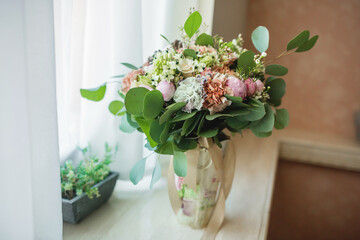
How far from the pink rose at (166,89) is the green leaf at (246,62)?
0.61 ft

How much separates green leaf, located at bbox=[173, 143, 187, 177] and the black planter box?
28 cm

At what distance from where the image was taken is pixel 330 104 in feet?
6.70

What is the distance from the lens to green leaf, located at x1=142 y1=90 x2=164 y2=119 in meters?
0.63

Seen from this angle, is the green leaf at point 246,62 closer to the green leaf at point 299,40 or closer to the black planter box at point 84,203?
the green leaf at point 299,40

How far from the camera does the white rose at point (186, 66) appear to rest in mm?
682

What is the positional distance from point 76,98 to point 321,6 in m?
1.76

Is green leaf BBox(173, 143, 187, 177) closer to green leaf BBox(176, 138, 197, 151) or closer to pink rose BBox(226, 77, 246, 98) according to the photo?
green leaf BBox(176, 138, 197, 151)

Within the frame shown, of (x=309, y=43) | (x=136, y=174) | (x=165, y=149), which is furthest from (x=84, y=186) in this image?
(x=309, y=43)

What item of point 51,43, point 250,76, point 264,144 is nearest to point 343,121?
point 264,144

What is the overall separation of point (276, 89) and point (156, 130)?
0.37 metres

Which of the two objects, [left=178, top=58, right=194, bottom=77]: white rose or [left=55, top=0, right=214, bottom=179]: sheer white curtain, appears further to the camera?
[left=55, top=0, right=214, bottom=179]: sheer white curtain

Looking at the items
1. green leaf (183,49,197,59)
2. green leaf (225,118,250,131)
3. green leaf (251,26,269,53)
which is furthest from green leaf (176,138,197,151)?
green leaf (251,26,269,53)

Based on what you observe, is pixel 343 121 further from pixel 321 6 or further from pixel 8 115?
pixel 8 115

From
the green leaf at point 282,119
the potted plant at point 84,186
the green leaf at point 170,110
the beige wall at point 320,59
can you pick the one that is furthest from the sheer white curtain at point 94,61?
the beige wall at point 320,59
